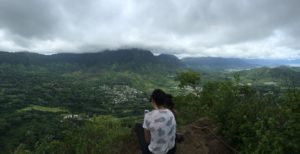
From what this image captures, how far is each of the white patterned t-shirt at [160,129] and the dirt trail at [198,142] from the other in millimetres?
3283

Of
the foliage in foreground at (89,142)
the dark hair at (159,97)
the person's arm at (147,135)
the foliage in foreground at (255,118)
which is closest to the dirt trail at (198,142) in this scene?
the foliage in foreground at (255,118)

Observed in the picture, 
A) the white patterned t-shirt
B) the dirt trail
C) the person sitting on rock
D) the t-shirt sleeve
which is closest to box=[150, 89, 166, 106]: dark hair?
the person sitting on rock

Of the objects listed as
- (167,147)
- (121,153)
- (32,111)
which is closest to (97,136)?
(121,153)

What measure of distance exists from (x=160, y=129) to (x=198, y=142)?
4.03 m

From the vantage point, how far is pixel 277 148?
22.6ft

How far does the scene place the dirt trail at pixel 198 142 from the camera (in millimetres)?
9578

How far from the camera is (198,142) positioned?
9781mm

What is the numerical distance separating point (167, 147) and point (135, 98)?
458 feet

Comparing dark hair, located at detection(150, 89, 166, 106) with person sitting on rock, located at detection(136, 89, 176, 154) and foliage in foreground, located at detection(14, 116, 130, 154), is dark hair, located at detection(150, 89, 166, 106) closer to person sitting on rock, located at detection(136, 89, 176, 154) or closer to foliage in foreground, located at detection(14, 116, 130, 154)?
person sitting on rock, located at detection(136, 89, 176, 154)

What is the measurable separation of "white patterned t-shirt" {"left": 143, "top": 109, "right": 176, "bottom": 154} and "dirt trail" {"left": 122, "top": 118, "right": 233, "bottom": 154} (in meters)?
3.28

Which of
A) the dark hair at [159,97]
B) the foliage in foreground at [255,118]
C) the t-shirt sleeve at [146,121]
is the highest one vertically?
the dark hair at [159,97]

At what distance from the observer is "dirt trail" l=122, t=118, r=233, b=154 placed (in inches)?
377

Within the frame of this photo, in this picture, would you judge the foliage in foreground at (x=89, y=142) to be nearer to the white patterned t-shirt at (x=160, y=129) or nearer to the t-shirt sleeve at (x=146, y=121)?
the white patterned t-shirt at (x=160, y=129)

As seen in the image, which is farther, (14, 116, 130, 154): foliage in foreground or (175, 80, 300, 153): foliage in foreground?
(14, 116, 130, 154): foliage in foreground
